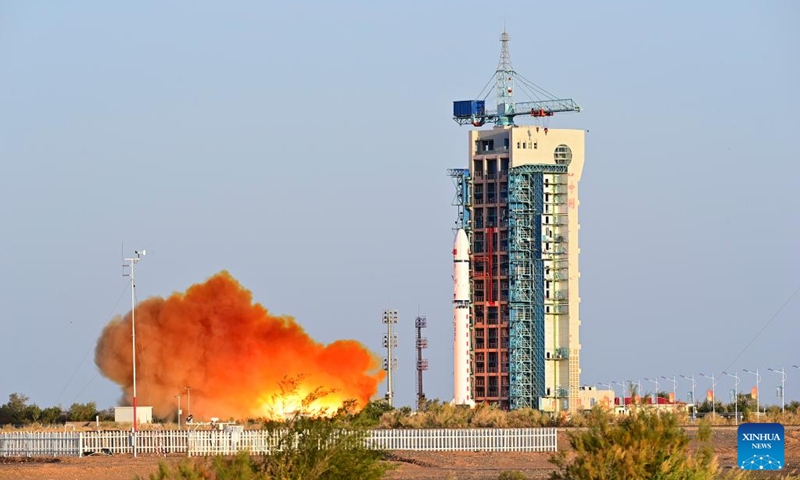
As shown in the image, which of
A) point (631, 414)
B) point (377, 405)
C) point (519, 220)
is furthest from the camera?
point (519, 220)

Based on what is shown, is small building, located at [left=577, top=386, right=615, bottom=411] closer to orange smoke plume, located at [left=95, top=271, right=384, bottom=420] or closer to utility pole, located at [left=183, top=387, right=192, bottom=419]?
orange smoke plume, located at [left=95, top=271, right=384, bottom=420]

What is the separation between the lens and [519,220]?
285 feet

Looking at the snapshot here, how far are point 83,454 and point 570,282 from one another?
4096 centimetres

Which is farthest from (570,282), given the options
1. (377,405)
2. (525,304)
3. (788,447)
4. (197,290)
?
(788,447)

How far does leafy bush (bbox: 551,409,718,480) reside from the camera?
28781mm

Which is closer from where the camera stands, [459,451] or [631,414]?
[631,414]

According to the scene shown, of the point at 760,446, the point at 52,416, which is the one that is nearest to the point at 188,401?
the point at 52,416

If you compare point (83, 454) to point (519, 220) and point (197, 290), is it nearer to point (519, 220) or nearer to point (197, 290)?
point (197, 290)

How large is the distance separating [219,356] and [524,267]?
1789 centimetres

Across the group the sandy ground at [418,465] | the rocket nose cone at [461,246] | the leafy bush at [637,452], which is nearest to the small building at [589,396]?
the rocket nose cone at [461,246]

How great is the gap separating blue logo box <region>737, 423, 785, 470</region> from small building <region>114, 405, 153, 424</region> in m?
49.3

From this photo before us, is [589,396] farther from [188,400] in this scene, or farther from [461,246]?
[188,400]

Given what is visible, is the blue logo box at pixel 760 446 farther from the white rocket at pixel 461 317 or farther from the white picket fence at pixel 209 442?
the white rocket at pixel 461 317

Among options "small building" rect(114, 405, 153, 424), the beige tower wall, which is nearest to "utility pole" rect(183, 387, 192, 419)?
"small building" rect(114, 405, 153, 424)
